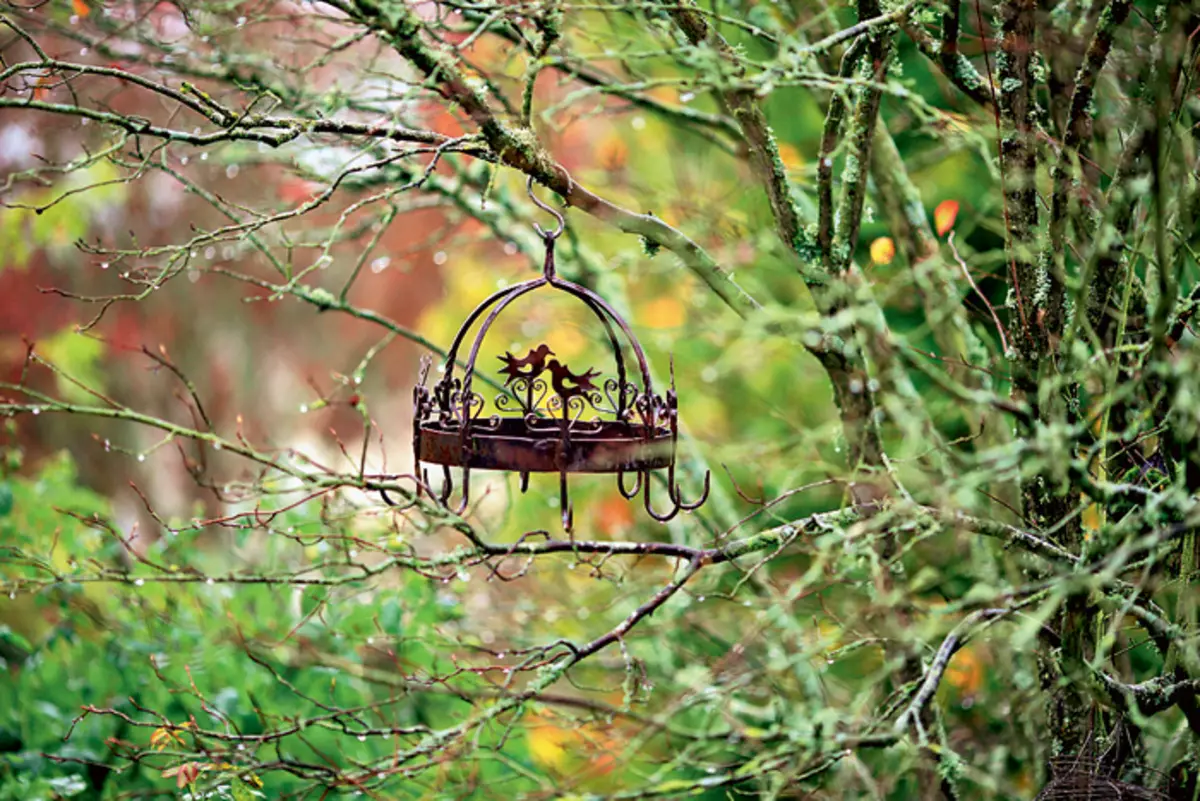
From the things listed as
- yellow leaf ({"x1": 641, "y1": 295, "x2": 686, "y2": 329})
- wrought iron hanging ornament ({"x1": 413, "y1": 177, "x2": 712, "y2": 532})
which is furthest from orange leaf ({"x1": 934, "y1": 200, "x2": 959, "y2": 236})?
yellow leaf ({"x1": 641, "y1": 295, "x2": 686, "y2": 329})

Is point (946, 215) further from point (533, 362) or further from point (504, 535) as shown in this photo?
point (504, 535)

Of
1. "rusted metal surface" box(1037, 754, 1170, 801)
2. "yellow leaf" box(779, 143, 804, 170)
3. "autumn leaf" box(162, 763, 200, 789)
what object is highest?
"yellow leaf" box(779, 143, 804, 170)

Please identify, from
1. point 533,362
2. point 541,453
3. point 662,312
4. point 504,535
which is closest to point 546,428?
point 533,362

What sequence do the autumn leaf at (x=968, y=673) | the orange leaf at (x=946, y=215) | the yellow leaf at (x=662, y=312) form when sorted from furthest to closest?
the yellow leaf at (x=662, y=312) < the autumn leaf at (x=968, y=673) < the orange leaf at (x=946, y=215)

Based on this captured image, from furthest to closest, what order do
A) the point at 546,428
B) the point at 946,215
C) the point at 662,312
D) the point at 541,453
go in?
1. the point at 662,312
2. the point at 946,215
3. the point at 546,428
4. the point at 541,453

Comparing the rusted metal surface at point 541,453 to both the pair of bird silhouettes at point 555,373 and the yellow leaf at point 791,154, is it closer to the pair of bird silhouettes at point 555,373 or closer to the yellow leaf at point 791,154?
the pair of bird silhouettes at point 555,373

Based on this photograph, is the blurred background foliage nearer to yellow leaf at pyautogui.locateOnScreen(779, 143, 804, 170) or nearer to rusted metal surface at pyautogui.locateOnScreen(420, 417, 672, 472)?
yellow leaf at pyautogui.locateOnScreen(779, 143, 804, 170)

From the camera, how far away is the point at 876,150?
3088 mm

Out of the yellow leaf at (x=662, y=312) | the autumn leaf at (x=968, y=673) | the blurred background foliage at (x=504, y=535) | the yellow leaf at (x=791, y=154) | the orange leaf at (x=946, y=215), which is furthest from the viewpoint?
the yellow leaf at (x=662, y=312)

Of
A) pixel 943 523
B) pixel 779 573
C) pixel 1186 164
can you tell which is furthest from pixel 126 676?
pixel 1186 164

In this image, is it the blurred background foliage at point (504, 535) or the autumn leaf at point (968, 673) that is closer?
the blurred background foliage at point (504, 535)

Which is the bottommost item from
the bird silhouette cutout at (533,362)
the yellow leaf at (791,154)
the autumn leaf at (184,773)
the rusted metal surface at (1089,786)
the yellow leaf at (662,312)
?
the rusted metal surface at (1089,786)

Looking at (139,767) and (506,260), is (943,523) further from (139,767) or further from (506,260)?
(506,260)

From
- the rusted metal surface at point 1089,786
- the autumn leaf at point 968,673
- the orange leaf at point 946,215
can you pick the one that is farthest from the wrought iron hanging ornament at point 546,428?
the autumn leaf at point 968,673
